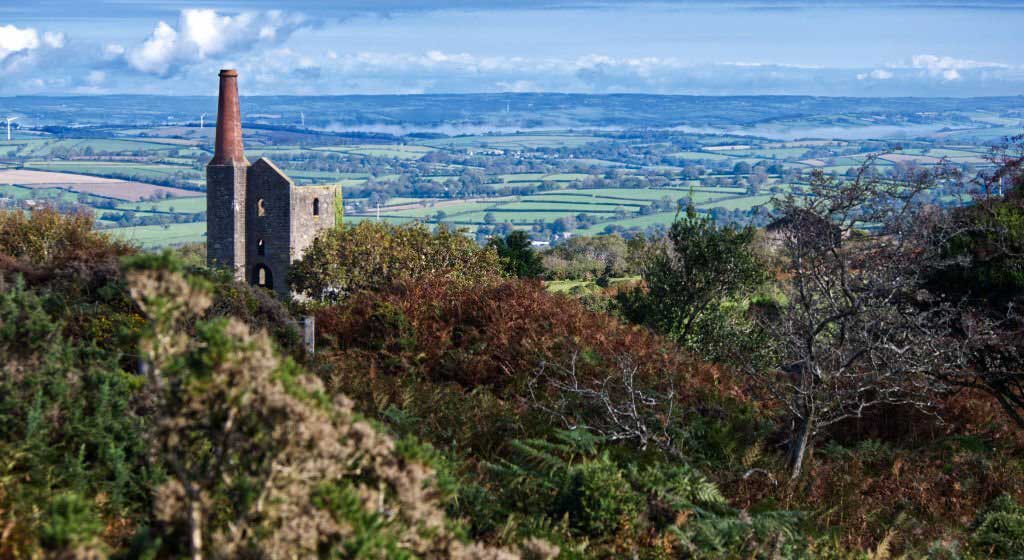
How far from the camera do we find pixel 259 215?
149 ft

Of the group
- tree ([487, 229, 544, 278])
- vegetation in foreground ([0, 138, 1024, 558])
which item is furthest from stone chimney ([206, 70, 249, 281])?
vegetation in foreground ([0, 138, 1024, 558])

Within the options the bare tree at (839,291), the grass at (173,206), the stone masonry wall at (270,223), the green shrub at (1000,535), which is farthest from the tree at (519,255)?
the grass at (173,206)

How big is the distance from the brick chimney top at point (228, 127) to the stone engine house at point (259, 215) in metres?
0.06

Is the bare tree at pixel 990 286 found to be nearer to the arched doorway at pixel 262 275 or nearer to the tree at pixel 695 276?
the tree at pixel 695 276

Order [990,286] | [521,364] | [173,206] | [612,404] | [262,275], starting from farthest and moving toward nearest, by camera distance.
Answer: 1. [173,206]
2. [262,275]
3. [990,286]
4. [521,364]
5. [612,404]

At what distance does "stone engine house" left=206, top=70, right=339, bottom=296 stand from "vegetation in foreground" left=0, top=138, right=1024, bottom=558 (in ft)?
91.8

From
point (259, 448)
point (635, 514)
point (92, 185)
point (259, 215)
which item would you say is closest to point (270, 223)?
point (259, 215)

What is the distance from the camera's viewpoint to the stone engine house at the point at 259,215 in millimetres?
44875

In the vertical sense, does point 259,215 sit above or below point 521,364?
below

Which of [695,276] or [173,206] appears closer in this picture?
[695,276]

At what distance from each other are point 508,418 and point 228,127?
41.0 meters

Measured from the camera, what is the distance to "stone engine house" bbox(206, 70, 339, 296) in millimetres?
44875

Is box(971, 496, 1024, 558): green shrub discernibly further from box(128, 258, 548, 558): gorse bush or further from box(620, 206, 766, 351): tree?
box(620, 206, 766, 351): tree

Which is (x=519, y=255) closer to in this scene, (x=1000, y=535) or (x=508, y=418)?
(x=508, y=418)
